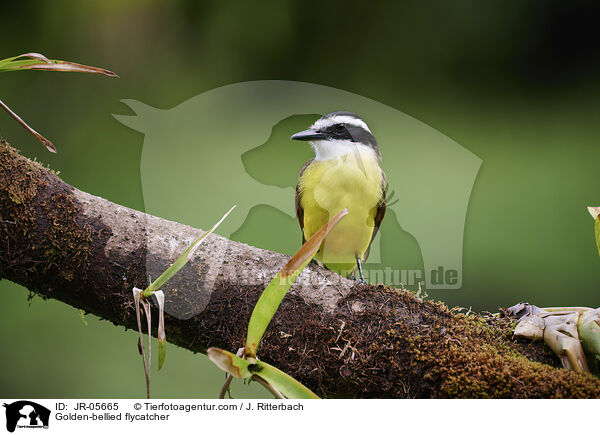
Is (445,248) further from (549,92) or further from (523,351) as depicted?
(549,92)

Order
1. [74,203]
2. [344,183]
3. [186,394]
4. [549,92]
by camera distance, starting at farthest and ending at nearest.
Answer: [549,92] < [186,394] < [344,183] < [74,203]

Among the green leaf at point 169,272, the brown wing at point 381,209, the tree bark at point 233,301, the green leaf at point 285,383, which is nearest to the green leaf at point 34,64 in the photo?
the tree bark at point 233,301

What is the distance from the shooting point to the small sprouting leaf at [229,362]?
799 millimetres

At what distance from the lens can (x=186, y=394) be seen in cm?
165

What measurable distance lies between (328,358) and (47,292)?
0.54 metres

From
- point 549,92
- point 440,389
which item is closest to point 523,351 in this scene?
point 440,389

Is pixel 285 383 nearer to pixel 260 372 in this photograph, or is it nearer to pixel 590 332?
pixel 260 372

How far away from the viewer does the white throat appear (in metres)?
1.56

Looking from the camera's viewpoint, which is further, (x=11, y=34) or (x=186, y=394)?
(x=11, y=34)

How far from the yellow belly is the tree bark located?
53cm
